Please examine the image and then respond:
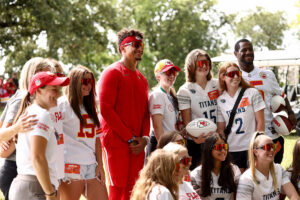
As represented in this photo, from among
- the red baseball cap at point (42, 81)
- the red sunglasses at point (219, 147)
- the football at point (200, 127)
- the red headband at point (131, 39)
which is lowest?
the red sunglasses at point (219, 147)

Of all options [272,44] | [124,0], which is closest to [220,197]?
[124,0]

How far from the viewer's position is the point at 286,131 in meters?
6.03

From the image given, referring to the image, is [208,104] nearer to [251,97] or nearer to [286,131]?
[251,97]

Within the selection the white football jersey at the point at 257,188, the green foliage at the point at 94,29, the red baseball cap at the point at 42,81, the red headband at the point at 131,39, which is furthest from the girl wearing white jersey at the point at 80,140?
the green foliage at the point at 94,29

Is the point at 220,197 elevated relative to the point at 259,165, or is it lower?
lower

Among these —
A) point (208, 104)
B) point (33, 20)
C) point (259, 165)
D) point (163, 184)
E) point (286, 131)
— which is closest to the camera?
point (163, 184)

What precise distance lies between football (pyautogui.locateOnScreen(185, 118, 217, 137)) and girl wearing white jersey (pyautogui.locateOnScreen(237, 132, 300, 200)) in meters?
0.52

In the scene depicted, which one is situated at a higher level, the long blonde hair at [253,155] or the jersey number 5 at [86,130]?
the jersey number 5 at [86,130]

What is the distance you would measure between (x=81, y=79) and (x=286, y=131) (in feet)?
9.78

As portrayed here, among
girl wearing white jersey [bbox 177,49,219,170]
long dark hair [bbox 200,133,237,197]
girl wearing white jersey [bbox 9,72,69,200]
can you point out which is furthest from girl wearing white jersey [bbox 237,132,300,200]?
girl wearing white jersey [bbox 9,72,69,200]

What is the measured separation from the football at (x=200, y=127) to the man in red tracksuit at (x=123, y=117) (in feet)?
1.81

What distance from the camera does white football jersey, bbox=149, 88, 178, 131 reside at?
5391 millimetres

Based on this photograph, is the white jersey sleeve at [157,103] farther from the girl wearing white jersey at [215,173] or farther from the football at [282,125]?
the football at [282,125]

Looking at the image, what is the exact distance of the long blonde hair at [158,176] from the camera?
3926mm
